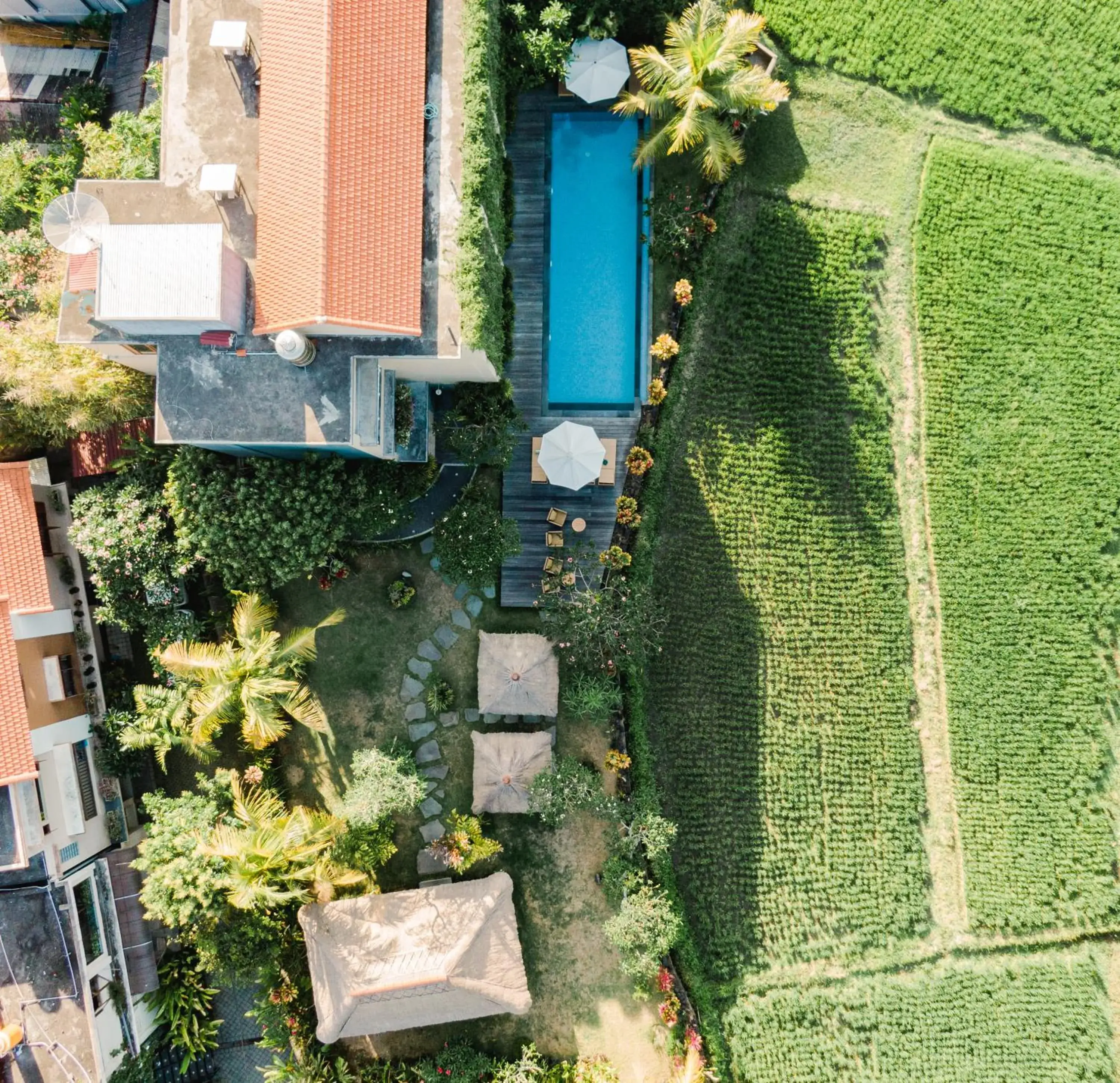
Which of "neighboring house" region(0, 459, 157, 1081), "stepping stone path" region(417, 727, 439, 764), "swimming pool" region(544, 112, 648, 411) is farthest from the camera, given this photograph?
"swimming pool" region(544, 112, 648, 411)

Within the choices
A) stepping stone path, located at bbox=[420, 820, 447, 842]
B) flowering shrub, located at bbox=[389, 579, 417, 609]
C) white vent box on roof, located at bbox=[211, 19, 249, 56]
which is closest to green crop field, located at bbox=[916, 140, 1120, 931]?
stepping stone path, located at bbox=[420, 820, 447, 842]

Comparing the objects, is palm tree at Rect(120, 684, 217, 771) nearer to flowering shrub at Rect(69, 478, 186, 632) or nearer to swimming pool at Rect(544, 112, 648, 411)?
flowering shrub at Rect(69, 478, 186, 632)

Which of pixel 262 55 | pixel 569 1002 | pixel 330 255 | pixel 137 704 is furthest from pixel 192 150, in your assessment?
pixel 569 1002

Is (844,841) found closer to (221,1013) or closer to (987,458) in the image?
(987,458)

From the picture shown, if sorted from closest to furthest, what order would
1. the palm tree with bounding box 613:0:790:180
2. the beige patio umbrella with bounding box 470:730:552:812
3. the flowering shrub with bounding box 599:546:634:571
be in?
1. the palm tree with bounding box 613:0:790:180
2. the beige patio umbrella with bounding box 470:730:552:812
3. the flowering shrub with bounding box 599:546:634:571

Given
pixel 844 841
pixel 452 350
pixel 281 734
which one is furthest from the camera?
pixel 844 841

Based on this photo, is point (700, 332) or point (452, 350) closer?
point (452, 350)
